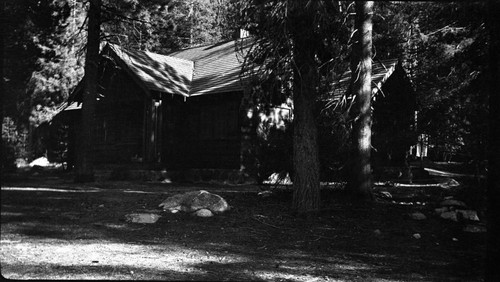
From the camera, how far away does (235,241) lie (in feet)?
16.4

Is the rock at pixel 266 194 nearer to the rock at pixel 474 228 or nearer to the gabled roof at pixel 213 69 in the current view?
the rock at pixel 474 228

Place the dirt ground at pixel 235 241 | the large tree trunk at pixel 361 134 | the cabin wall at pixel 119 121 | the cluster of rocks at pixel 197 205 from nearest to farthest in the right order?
the dirt ground at pixel 235 241 < the large tree trunk at pixel 361 134 < the cluster of rocks at pixel 197 205 < the cabin wall at pixel 119 121

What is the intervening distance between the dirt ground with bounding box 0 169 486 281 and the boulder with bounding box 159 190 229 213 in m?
0.20

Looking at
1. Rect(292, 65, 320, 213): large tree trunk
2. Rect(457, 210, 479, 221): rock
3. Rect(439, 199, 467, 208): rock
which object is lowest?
Rect(457, 210, 479, 221): rock

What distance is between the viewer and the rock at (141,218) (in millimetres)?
5508

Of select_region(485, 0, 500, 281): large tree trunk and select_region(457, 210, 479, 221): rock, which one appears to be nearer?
select_region(485, 0, 500, 281): large tree trunk

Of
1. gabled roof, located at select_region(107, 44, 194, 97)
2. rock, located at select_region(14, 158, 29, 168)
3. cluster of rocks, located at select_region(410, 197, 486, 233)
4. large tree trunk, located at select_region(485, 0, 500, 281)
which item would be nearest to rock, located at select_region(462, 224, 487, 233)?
Result: cluster of rocks, located at select_region(410, 197, 486, 233)

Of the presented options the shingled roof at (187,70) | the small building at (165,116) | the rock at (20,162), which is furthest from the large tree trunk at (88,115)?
the rock at (20,162)

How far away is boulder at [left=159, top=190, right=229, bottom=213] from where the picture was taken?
6.54 m

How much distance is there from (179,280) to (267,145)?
12.4ft

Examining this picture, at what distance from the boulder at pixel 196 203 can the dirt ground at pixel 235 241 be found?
0.66 ft

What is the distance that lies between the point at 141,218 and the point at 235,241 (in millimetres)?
1454

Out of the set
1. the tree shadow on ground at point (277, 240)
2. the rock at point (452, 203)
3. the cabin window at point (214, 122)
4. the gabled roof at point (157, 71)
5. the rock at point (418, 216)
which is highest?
the gabled roof at point (157, 71)

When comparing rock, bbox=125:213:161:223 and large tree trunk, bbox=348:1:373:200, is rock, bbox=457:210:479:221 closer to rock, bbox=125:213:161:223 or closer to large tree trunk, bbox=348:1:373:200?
large tree trunk, bbox=348:1:373:200
